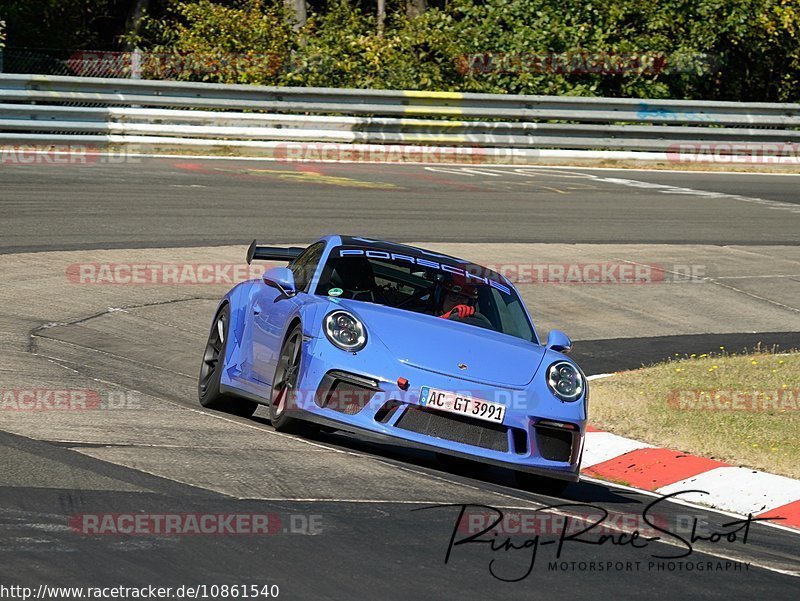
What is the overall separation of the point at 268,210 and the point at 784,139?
12264 millimetres

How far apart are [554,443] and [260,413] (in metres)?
2.78

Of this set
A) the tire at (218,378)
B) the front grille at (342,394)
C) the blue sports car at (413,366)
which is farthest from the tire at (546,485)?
the tire at (218,378)

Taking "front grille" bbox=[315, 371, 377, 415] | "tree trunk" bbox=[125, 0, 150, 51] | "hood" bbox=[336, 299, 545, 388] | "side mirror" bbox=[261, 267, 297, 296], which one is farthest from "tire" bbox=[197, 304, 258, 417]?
"tree trunk" bbox=[125, 0, 150, 51]

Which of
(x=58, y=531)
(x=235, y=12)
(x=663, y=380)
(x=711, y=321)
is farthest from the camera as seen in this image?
(x=235, y=12)

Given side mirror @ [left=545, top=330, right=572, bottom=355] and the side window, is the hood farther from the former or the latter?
the side window

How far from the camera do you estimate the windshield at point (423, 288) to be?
8766mm

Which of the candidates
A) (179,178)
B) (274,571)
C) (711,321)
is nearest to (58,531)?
(274,571)

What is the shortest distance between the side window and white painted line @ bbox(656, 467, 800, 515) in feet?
8.35

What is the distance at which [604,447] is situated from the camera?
31.0 feet

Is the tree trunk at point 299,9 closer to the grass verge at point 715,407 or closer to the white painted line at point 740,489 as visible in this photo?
the grass verge at point 715,407

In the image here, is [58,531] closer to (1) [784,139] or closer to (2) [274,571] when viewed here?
(2) [274,571]

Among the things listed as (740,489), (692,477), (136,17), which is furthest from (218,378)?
(136,17)

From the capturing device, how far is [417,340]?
789 centimetres

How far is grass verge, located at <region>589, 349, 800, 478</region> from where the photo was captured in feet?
30.4
